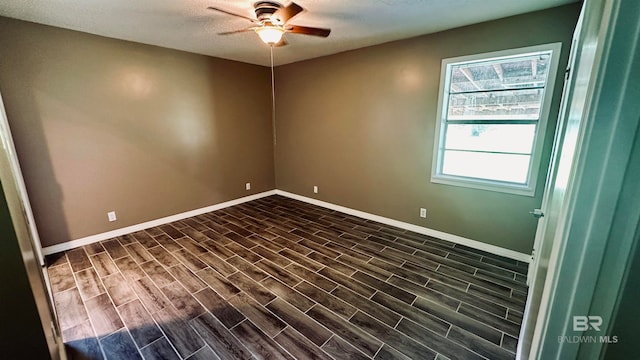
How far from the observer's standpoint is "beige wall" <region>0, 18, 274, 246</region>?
9.09 feet

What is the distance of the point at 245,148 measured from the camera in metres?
4.83

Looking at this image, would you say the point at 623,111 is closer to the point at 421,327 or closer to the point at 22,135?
the point at 421,327

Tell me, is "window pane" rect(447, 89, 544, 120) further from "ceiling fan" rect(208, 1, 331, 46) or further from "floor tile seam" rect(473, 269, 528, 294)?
"ceiling fan" rect(208, 1, 331, 46)

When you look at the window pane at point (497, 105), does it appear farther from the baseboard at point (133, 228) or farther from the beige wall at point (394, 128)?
the baseboard at point (133, 228)

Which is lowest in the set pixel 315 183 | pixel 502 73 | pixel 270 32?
pixel 315 183

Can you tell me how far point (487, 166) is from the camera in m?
3.09

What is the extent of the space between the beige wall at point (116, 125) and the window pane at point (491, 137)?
3466 millimetres

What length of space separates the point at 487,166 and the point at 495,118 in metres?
0.56

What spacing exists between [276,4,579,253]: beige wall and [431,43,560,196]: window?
0.09 meters

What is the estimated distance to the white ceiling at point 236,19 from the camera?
2.29 metres

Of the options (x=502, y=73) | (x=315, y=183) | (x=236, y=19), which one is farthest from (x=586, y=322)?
(x=315, y=183)

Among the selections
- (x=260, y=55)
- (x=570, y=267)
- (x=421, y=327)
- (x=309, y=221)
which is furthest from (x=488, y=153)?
(x=260, y=55)

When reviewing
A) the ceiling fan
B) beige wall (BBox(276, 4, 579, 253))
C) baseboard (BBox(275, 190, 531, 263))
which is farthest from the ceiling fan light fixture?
baseboard (BBox(275, 190, 531, 263))

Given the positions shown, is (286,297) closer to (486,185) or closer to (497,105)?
(486,185)
